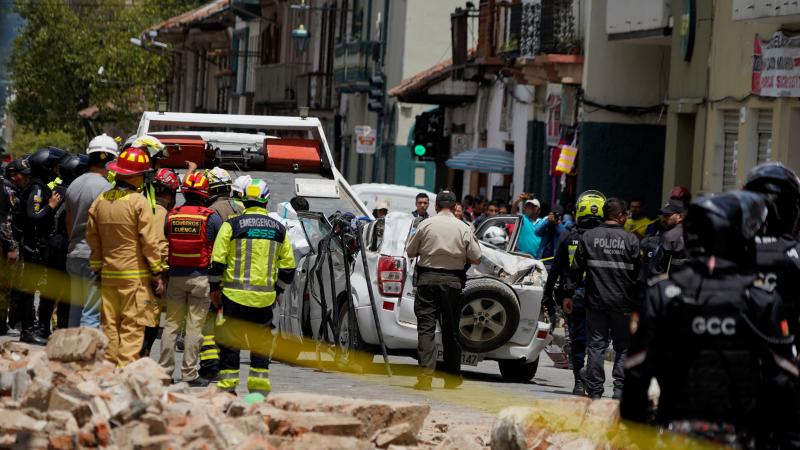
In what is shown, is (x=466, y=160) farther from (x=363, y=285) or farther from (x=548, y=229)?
(x=363, y=285)

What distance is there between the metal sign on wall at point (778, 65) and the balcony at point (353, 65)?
28.3m

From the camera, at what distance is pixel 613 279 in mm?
14945

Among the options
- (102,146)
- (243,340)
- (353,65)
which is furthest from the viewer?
(353,65)

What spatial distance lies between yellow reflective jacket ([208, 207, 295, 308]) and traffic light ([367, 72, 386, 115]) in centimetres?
3727

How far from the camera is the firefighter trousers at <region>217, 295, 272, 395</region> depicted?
1256cm

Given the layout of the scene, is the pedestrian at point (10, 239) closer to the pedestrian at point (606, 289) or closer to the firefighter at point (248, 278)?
the firefighter at point (248, 278)

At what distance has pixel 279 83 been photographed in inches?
2479

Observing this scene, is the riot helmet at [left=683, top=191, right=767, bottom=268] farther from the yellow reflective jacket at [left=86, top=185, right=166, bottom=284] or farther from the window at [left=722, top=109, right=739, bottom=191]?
the window at [left=722, top=109, right=739, bottom=191]

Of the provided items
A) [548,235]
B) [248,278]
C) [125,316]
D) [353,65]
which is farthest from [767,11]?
[353,65]

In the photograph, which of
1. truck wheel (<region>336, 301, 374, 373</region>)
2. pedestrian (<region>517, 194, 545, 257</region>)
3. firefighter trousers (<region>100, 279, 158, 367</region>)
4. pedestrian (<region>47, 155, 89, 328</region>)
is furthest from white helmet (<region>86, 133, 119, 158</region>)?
pedestrian (<region>517, 194, 545, 257</region>)

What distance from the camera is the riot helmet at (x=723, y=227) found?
7086 mm

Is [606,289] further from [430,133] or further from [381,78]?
[381,78]

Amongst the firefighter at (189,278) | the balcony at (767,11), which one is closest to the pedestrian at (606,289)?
the firefighter at (189,278)

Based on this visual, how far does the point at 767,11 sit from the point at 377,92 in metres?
29.0
